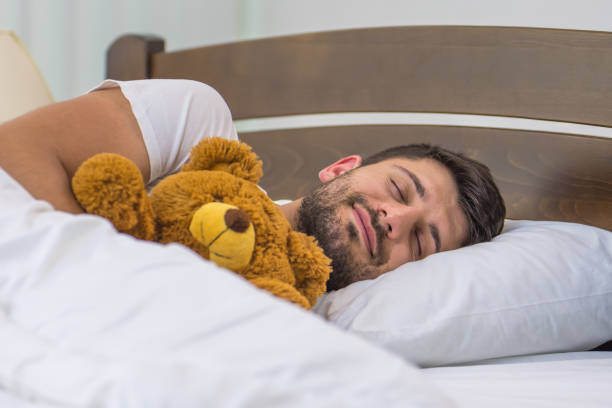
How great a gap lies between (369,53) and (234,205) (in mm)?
964

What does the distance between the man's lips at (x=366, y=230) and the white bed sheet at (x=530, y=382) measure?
232mm

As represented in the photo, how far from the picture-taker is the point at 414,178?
113 centimetres

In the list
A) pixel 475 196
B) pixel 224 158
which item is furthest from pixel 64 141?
pixel 475 196

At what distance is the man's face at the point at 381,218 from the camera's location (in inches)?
40.7

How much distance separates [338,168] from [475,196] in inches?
12.2

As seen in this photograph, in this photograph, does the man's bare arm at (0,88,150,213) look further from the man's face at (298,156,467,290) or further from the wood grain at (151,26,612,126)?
the wood grain at (151,26,612,126)

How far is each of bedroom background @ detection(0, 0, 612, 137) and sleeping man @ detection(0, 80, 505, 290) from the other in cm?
55

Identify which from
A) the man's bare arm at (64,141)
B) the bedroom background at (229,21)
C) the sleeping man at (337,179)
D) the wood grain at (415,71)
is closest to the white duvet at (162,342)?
the man's bare arm at (64,141)

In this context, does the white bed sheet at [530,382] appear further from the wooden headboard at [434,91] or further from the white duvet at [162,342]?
the wooden headboard at [434,91]

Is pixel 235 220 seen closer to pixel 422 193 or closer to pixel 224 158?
pixel 224 158

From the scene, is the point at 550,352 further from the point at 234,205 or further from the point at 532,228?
the point at 234,205

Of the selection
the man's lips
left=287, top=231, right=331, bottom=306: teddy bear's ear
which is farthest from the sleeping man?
left=287, top=231, right=331, bottom=306: teddy bear's ear

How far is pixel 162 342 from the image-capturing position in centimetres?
47

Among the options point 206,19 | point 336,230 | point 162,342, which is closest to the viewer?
point 162,342
